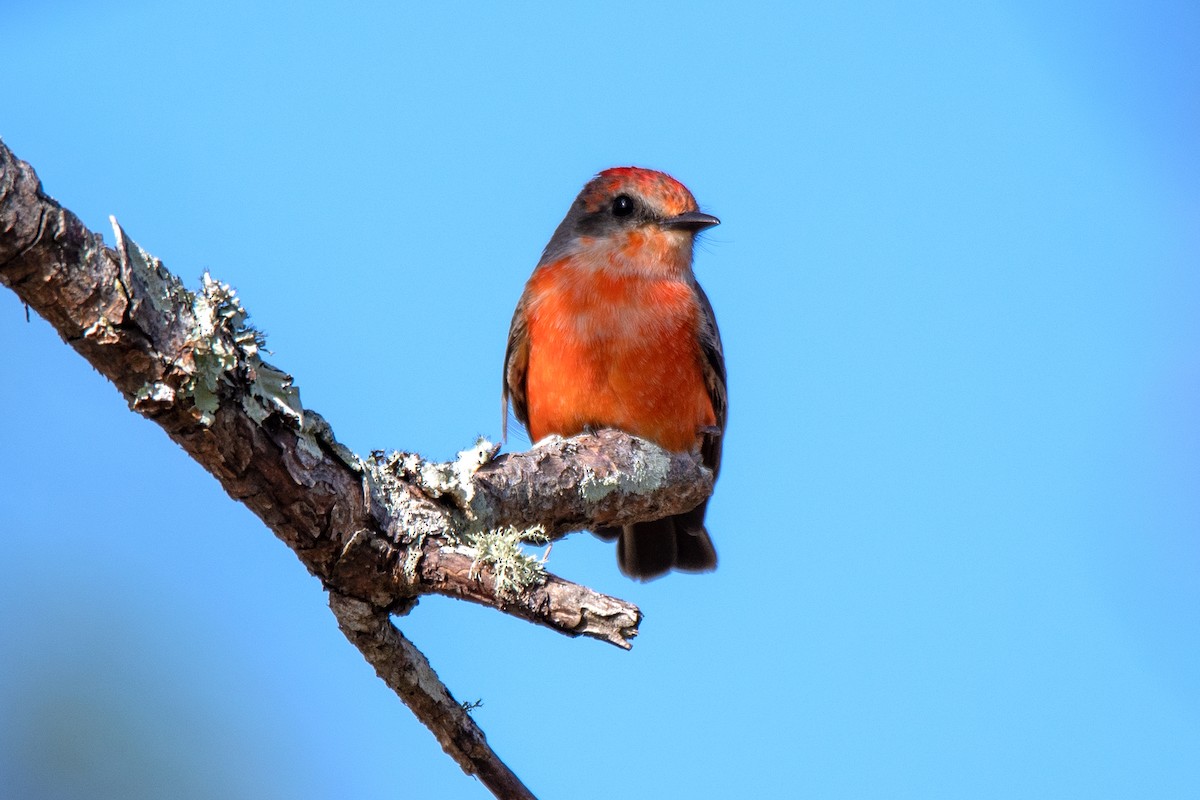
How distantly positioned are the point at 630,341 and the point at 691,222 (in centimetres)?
87

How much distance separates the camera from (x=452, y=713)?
3631mm

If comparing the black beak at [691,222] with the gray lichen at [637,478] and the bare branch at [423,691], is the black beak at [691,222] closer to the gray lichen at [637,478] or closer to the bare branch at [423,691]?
the gray lichen at [637,478]

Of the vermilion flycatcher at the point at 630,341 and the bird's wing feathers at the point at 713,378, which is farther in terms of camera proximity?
the bird's wing feathers at the point at 713,378

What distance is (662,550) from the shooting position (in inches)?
279

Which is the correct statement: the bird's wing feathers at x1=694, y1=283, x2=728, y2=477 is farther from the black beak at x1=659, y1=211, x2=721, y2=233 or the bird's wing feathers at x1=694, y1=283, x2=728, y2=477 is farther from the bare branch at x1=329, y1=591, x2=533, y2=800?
the bare branch at x1=329, y1=591, x2=533, y2=800

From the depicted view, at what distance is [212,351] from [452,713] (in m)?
1.29

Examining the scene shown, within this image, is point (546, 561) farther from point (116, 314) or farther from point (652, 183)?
point (652, 183)

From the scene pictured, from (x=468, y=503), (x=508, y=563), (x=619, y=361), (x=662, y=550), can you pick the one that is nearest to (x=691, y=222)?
(x=619, y=361)

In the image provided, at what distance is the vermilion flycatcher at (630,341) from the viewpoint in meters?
6.29

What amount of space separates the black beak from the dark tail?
1.67 meters

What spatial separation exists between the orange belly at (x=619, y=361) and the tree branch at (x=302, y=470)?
6.04 ft

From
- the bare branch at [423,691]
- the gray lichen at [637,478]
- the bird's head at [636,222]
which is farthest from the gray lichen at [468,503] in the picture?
the bird's head at [636,222]

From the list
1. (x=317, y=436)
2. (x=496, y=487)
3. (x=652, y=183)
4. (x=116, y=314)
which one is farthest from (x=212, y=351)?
(x=652, y=183)

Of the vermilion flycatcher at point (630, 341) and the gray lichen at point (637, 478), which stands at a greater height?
the vermilion flycatcher at point (630, 341)
